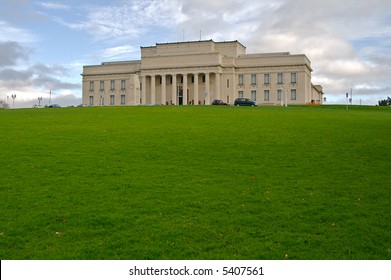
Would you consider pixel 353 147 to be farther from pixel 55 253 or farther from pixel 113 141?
pixel 55 253

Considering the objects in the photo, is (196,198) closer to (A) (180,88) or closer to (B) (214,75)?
(B) (214,75)

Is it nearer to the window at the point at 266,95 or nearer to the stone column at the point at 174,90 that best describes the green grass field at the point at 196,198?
the window at the point at 266,95

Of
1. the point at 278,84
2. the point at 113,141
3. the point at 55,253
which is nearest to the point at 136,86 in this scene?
the point at 278,84

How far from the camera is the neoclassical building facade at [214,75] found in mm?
97688

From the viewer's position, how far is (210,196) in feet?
40.2

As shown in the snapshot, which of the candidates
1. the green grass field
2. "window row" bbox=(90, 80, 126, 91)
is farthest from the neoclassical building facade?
the green grass field

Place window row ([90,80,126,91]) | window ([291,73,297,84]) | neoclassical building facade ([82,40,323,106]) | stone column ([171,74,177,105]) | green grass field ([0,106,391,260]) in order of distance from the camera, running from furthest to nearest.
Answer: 1. window row ([90,80,126,91])
2. stone column ([171,74,177,105])
3. neoclassical building facade ([82,40,323,106])
4. window ([291,73,297,84])
5. green grass field ([0,106,391,260])

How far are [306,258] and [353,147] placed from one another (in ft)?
40.4

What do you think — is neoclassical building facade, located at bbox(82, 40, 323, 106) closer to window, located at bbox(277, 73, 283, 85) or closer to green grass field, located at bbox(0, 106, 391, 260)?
window, located at bbox(277, 73, 283, 85)

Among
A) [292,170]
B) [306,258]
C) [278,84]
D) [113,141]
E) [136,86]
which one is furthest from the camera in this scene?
[278,84]

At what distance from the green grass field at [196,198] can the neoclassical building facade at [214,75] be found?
255 ft

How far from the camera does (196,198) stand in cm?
1207

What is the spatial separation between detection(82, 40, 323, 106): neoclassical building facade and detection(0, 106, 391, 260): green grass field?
7776 cm

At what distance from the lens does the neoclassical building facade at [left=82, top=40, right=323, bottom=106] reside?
3846 inches
